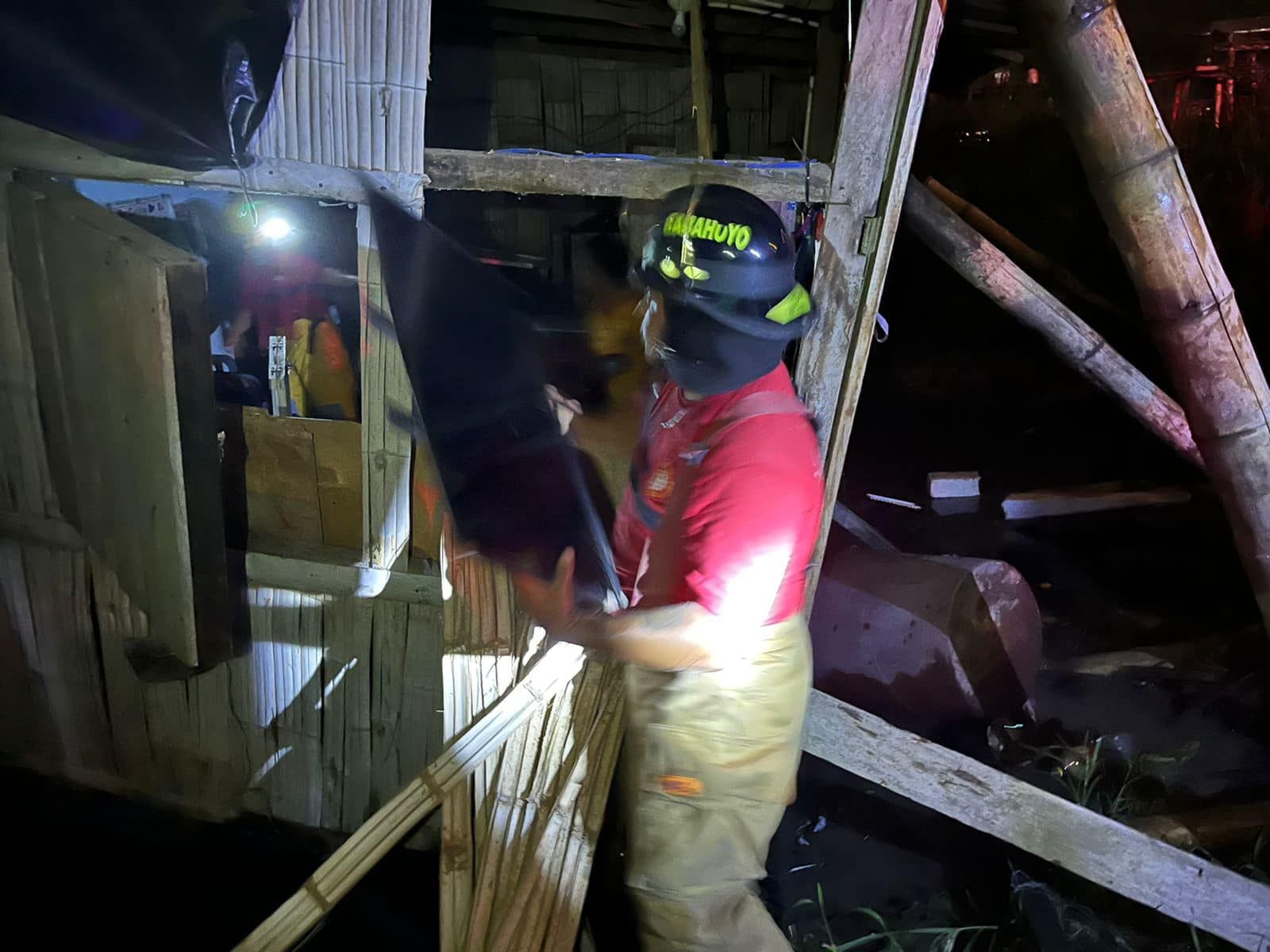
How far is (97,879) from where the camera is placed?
334 cm

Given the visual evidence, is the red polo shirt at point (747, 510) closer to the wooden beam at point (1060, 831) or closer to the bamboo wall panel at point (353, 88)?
the wooden beam at point (1060, 831)

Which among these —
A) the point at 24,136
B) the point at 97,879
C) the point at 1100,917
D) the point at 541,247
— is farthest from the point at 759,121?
the point at 97,879

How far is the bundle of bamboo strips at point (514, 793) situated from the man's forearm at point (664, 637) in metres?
0.74

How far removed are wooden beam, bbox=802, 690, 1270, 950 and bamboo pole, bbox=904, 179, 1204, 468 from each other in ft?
4.91

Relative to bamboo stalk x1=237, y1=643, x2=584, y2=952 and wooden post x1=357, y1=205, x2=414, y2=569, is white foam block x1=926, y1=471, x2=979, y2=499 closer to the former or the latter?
bamboo stalk x1=237, y1=643, x2=584, y2=952

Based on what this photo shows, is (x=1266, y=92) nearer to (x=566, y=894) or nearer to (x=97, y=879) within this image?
(x=566, y=894)

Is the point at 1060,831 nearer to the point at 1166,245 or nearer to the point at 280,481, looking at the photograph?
the point at 1166,245

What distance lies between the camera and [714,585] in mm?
1964

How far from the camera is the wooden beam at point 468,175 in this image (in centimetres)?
248

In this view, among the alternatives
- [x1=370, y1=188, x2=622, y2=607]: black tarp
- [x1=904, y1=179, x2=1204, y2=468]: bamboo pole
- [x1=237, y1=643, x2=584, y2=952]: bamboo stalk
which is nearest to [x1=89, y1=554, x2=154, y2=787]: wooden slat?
[x1=237, y1=643, x2=584, y2=952]: bamboo stalk

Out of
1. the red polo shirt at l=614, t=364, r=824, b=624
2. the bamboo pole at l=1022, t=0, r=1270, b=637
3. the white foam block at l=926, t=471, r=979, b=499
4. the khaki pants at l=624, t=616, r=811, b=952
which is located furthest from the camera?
the white foam block at l=926, t=471, r=979, b=499

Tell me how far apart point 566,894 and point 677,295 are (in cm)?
198

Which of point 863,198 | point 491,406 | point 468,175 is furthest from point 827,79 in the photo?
point 491,406

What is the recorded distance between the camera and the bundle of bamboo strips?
8.71ft
